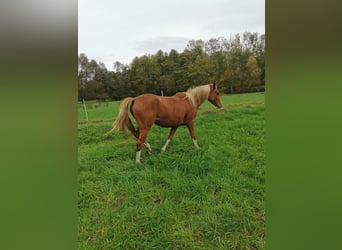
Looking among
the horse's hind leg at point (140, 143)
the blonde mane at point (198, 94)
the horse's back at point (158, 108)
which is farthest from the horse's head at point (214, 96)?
the horse's hind leg at point (140, 143)

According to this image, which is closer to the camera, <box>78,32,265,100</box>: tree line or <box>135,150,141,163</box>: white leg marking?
<box>78,32,265,100</box>: tree line

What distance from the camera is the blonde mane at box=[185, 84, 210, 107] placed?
7.79 feet

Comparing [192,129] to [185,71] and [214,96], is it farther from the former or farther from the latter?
[185,71]

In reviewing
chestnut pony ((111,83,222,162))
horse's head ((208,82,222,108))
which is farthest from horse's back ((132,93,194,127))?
horse's head ((208,82,222,108))

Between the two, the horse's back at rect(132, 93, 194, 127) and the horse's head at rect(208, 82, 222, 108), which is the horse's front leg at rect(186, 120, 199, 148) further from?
the horse's head at rect(208, 82, 222, 108)

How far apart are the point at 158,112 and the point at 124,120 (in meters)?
0.24

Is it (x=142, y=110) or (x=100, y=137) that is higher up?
(x=142, y=110)

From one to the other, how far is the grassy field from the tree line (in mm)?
105

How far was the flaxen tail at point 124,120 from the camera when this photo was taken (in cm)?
244
